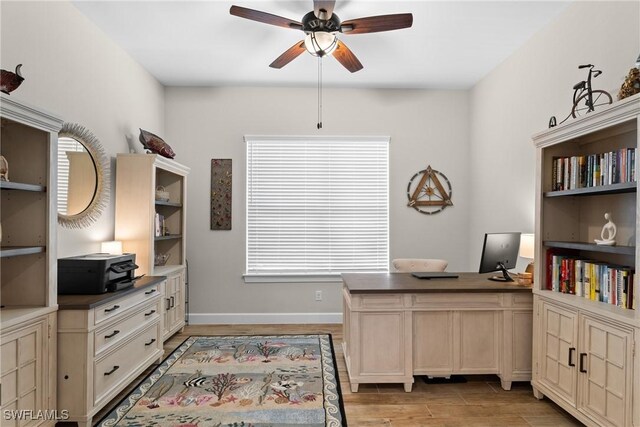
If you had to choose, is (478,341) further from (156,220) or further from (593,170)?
(156,220)

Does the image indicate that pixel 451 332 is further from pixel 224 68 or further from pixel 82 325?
pixel 224 68

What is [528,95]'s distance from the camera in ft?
11.7

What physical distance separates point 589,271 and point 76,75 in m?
4.08

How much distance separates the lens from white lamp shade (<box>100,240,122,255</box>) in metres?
3.36

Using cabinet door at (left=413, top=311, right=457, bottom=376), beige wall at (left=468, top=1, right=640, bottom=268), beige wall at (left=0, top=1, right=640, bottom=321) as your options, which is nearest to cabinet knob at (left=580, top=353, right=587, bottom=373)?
cabinet door at (left=413, top=311, right=457, bottom=376)

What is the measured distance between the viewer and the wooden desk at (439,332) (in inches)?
114

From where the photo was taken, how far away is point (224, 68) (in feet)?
13.7

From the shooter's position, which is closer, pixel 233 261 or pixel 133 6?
pixel 133 6

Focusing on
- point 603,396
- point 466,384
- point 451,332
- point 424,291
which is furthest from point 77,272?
point 603,396

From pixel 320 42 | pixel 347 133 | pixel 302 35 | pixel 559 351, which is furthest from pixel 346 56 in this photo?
pixel 559 351

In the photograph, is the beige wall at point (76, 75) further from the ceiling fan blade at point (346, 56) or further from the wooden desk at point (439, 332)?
the wooden desk at point (439, 332)

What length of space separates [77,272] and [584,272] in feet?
11.3

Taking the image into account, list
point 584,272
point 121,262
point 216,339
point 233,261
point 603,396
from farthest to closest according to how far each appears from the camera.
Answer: point 233,261 < point 216,339 < point 121,262 < point 584,272 < point 603,396

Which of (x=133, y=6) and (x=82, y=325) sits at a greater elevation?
(x=133, y=6)
